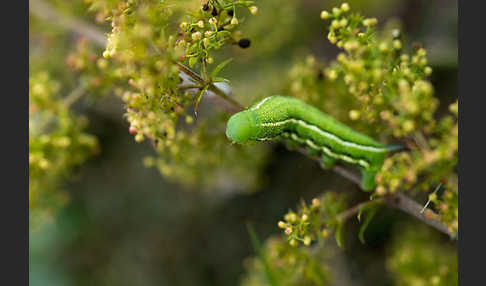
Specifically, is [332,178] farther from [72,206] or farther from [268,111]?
[72,206]

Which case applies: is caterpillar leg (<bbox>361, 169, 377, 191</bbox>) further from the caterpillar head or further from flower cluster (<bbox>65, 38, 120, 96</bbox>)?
flower cluster (<bbox>65, 38, 120, 96</bbox>)

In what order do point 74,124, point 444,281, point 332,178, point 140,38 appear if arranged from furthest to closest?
point 332,178 < point 74,124 < point 444,281 < point 140,38

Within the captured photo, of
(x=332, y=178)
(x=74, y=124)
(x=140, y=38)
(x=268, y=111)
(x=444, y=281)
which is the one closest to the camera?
(x=140, y=38)

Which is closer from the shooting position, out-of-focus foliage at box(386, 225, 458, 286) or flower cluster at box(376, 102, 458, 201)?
flower cluster at box(376, 102, 458, 201)

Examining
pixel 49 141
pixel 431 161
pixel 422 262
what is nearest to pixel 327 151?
pixel 431 161

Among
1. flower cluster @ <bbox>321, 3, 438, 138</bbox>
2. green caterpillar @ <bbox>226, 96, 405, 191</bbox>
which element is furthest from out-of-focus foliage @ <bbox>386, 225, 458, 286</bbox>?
flower cluster @ <bbox>321, 3, 438, 138</bbox>

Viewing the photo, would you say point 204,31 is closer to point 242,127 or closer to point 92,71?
point 242,127

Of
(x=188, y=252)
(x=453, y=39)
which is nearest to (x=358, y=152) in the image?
(x=453, y=39)
